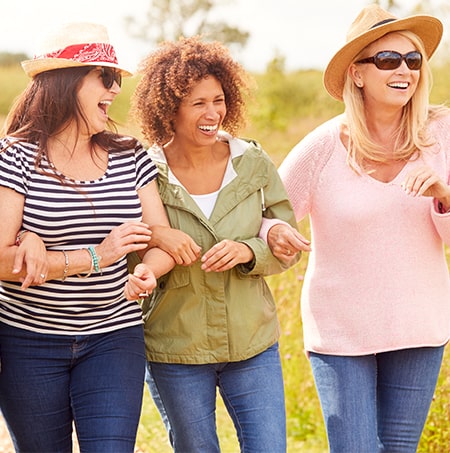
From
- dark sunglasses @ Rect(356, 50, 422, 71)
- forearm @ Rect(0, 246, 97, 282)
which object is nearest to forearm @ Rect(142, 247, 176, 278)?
forearm @ Rect(0, 246, 97, 282)

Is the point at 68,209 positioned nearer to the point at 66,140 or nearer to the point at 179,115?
the point at 66,140

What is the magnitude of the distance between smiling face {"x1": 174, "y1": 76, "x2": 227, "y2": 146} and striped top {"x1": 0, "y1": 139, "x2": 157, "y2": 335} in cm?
34

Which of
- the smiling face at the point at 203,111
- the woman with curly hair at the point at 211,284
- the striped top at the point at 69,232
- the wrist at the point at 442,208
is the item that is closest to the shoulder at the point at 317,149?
the woman with curly hair at the point at 211,284

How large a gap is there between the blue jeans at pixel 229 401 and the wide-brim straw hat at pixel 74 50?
3.59 ft

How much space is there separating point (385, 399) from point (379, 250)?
0.56m

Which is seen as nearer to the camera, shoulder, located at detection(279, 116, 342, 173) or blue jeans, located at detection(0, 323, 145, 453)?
blue jeans, located at detection(0, 323, 145, 453)

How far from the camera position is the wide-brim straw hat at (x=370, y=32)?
141 inches

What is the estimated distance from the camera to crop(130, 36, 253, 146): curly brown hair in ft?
11.4

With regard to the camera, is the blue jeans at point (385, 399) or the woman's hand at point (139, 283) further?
the blue jeans at point (385, 399)

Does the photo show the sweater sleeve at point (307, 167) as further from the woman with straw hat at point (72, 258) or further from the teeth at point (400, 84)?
the woman with straw hat at point (72, 258)

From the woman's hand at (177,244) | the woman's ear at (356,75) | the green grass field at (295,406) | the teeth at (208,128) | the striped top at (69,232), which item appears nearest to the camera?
the striped top at (69,232)

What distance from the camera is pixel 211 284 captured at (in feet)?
11.1

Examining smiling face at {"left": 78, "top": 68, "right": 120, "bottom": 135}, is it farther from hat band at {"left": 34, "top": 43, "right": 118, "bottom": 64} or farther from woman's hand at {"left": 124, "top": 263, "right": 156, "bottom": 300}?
woman's hand at {"left": 124, "top": 263, "right": 156, "bottom": 300}

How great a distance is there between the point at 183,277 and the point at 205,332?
0.68 feet
